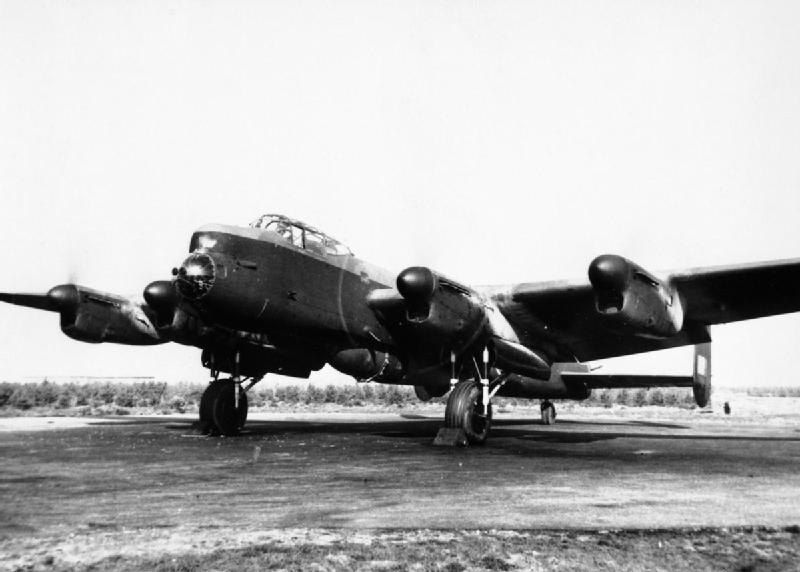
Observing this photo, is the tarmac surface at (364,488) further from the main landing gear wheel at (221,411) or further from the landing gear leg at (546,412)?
the landing gear leg at (546,412)

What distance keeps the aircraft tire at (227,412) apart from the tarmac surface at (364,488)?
81.6 inches

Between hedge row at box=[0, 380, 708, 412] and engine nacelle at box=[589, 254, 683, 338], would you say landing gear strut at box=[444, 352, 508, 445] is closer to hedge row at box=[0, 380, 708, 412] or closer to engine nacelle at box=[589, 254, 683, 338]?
engine nacelle at box=[589, 254, 683, 338]

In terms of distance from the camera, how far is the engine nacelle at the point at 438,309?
43.0 feet

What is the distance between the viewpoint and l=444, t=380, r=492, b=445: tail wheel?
14.1 m

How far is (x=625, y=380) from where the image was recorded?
2725cm

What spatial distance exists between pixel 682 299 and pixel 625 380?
13876mm

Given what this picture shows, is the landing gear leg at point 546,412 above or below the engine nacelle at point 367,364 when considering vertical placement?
below

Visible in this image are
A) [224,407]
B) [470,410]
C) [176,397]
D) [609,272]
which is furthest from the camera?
[176,397]

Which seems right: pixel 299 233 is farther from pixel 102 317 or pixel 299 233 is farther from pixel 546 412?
pixel 546 412

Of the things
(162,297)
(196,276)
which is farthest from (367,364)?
(196,276)

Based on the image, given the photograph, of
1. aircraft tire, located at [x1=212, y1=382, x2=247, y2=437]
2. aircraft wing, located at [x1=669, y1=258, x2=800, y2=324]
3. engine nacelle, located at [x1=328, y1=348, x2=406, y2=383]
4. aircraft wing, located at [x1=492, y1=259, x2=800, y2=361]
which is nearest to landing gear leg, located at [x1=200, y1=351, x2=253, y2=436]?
aircraft tire, located at [x1=212, y1=382, x2=247, y2=437]

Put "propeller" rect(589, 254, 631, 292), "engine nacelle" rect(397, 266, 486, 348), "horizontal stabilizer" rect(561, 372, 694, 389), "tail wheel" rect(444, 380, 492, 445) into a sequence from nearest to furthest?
"propeller" rect(589, 254, 631, 292) → "engine nacelle" rect(397, 266, 486, 348) → "tail wheel" rect(444, 380, 492, 445) → "horizontal stabilizer" rect(561, 372, 694, 389)

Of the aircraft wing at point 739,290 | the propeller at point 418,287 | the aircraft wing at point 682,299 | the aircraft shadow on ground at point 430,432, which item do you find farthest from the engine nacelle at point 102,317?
the aircraft wing at point 739,290

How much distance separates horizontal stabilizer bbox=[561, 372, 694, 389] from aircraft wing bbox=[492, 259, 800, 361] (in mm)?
9004
